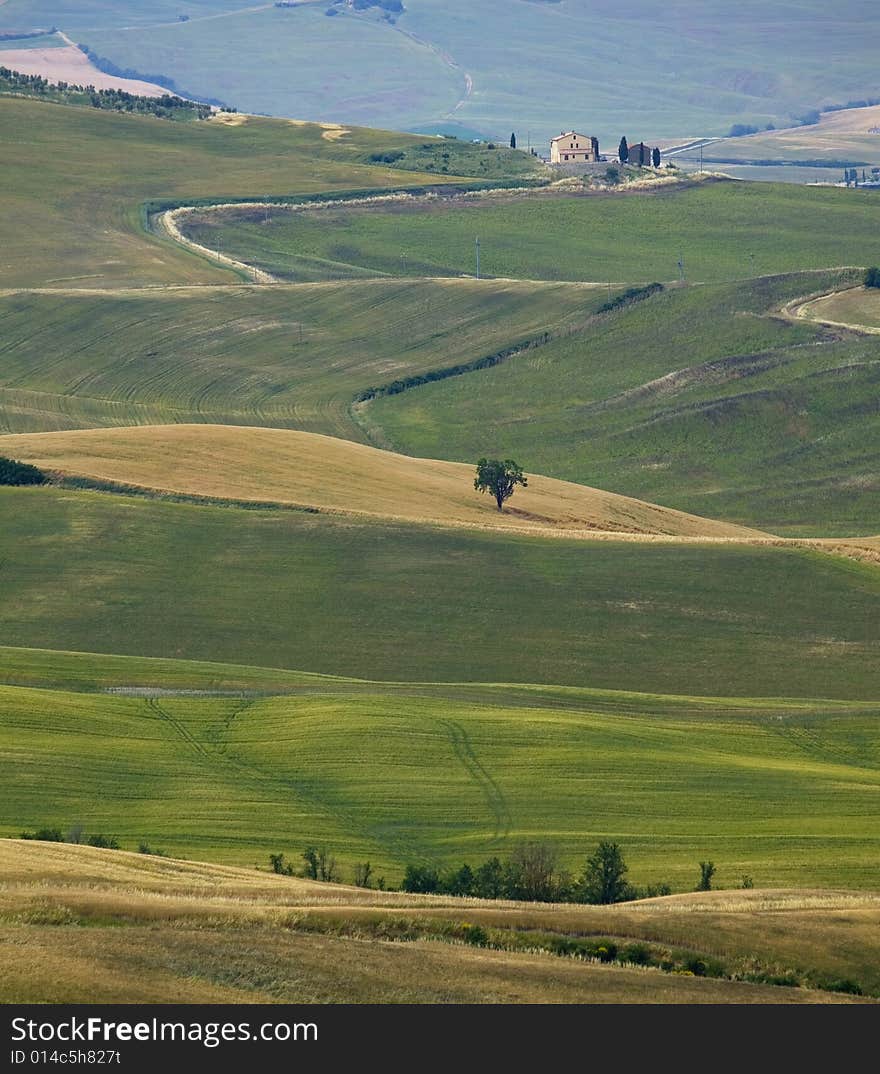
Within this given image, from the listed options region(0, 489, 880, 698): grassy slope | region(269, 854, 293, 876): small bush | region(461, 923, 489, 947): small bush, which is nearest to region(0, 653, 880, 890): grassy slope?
region(269, 854, 293, 876): small bush

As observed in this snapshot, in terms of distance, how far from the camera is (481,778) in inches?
2248

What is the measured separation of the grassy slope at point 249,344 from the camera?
5866 inches

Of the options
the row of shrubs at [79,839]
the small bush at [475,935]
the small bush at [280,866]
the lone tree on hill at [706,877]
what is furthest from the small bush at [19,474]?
the small bush at [475,935]

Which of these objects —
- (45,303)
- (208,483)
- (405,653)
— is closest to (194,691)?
(405,653)

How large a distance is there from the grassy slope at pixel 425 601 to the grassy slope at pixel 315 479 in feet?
18.3

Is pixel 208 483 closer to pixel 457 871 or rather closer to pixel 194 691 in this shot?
pixel 194 691

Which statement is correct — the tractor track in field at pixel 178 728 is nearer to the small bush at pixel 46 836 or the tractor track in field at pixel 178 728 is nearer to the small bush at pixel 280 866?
the small bush at pixel 46 836

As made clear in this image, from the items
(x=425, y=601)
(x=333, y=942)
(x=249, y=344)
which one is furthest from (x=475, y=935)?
(x=249, y=344)

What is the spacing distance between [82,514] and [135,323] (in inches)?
3469

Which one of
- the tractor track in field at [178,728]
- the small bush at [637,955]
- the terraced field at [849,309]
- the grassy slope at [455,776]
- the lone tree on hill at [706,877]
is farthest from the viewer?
the terraced field at [849,309]

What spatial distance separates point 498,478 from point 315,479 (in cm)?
1027

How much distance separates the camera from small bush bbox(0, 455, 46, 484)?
9275 centimetres

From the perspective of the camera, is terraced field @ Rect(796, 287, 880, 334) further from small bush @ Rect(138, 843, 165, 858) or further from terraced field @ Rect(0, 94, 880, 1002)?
small bush @ Rect(138, 843, 165, 858)

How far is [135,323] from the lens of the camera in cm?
17250
